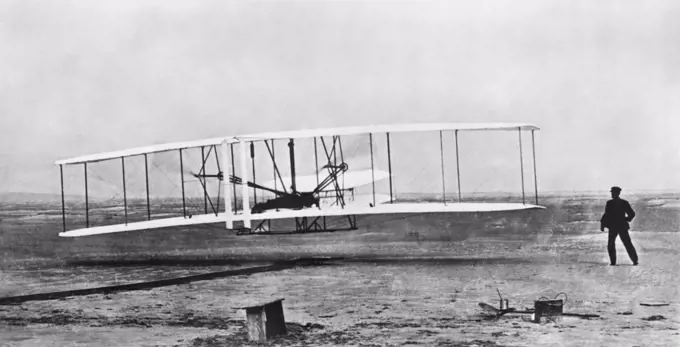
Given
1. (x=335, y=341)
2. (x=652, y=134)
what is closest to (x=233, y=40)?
(x=335, y=341)

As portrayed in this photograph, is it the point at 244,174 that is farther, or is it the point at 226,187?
the point at 226,187

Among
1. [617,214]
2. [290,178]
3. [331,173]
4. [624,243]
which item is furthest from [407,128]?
[290,178]

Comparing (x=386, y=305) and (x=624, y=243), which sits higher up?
(x=624, y=243)

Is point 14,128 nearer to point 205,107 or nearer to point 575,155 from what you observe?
point 205,107

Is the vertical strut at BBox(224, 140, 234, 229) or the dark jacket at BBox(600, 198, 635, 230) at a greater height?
the vertical strut at BBox(224, 140, 234, 229)

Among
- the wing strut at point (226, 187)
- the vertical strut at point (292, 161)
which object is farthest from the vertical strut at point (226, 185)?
the vertical strut at point (292, 161)

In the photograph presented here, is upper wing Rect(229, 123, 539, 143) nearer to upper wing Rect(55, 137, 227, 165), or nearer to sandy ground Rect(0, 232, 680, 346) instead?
upper wing Rect(55, 137, 227, 165)

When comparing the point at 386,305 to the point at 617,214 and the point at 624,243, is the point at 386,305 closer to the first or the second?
the point at 617,214

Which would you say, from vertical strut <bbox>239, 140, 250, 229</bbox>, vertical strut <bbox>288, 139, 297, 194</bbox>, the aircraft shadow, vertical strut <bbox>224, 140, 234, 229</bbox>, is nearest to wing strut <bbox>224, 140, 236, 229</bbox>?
vertical strut <bbox>224, 140, 234, 229</bbox>

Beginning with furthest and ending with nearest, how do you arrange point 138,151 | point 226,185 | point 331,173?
point 331,173
point 226,185
point 138,151
